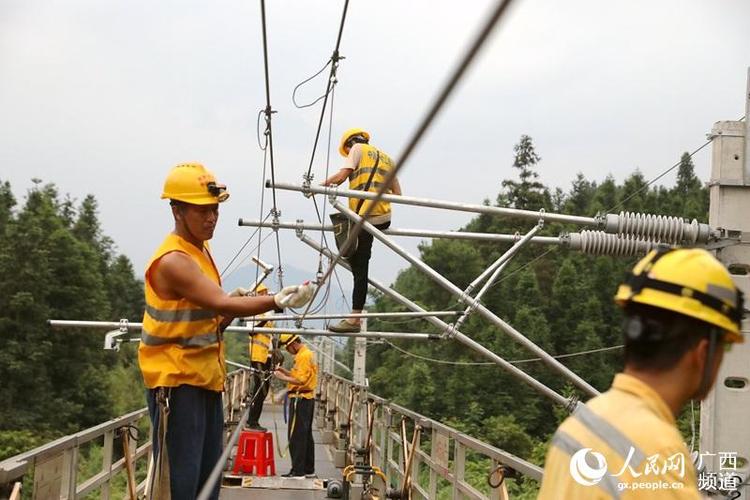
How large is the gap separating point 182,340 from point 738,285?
13.9ft

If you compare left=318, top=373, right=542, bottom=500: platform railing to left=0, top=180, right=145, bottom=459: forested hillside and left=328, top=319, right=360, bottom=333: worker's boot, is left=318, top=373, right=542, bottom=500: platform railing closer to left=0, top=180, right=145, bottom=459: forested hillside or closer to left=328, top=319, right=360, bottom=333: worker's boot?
left=328, top=319, right=360, bottom=333: worker's boot

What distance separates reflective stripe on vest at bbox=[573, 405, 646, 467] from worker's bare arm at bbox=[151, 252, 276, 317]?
2.21 meters

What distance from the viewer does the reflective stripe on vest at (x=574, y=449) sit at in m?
2.00

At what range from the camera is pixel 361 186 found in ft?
28.2

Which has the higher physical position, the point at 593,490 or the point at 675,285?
the point at 675,285

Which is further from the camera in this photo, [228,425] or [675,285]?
[228,425]

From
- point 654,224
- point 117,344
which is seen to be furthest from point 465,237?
point 117,344

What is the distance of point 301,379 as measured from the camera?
14.4 meters

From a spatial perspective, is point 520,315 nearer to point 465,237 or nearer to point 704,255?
point 465,237

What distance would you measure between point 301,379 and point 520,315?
4532 cm

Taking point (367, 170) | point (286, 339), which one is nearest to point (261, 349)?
point (286, 339)

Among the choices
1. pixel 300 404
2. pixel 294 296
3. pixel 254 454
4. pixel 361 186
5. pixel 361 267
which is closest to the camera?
pixel 294 296

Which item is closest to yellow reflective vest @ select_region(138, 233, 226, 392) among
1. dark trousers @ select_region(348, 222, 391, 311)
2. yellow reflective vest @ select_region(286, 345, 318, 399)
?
dark trousers @ select_region(348, 222, 391, 311)

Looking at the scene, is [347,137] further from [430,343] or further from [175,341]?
[430,343]
